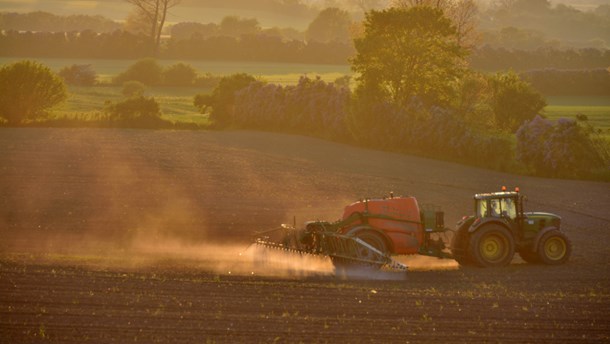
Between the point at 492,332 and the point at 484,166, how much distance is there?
28.4 meters

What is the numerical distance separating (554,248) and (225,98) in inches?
1486

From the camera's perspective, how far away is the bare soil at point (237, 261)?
18.9 meters

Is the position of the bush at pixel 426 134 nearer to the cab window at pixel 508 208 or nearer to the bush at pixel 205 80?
the cab window at pixel 508 208

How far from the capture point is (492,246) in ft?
84.2

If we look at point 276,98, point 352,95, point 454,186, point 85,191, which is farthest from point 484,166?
point 85,191

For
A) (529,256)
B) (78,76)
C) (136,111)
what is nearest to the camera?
(529,256)

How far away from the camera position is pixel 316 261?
25.5 metres

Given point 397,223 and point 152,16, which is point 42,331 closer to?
point 397,223

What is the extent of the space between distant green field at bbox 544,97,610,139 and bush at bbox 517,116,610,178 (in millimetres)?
11282

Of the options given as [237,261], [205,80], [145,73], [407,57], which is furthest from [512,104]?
[145,73]

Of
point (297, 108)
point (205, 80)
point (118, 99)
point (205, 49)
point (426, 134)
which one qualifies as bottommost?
point (426, 134)

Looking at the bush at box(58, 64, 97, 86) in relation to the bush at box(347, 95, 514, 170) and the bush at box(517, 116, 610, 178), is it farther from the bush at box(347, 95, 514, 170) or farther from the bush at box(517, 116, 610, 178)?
the bush at box(517, 116, 610, 178)

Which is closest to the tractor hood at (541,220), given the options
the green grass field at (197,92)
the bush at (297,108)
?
the bush at (297,108)

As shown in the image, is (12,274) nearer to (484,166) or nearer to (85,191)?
(85,191)
